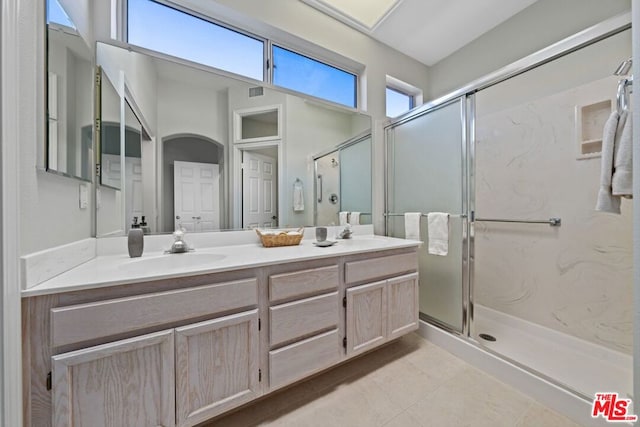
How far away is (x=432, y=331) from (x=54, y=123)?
254 cm

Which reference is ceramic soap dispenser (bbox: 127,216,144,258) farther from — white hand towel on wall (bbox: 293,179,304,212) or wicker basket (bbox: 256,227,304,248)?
white hand towel on wall (bbox: 293,179,304,212)

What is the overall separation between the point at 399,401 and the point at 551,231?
185 cm

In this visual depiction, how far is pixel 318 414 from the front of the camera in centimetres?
124

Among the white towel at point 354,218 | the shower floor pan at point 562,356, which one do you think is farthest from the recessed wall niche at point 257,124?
the shower floor pan at point 562,356

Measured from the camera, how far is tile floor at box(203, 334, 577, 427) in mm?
1200

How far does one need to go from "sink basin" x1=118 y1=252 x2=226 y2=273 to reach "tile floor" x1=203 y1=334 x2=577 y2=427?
81 centimetres

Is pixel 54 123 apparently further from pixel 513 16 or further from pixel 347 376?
pixel 513 16

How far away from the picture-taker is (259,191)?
176 centimetres

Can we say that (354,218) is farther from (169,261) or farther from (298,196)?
(169,261)

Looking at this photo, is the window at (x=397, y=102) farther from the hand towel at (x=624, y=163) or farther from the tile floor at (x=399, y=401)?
the tile floor at (x=399, y=401)

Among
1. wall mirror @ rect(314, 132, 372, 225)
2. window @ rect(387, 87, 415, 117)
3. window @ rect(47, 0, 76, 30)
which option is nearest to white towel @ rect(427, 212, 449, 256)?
wall mirror @ rect(314, 132, 372, 225)

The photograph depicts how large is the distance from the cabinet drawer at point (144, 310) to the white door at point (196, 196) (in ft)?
2.21

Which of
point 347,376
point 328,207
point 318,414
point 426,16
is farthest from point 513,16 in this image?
point 318,414

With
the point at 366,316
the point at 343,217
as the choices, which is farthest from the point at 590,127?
the point at 366,316
